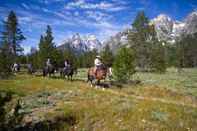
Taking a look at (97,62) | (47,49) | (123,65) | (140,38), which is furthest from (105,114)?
(140,38)

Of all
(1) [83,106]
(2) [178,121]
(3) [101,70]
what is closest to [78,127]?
(1) [83,106]

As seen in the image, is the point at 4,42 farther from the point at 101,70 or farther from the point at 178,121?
the point at 178,121

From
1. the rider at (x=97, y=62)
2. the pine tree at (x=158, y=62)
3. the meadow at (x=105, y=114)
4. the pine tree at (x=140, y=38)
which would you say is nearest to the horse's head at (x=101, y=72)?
the rider at (x=97, y=62)

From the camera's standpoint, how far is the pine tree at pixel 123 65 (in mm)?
36406

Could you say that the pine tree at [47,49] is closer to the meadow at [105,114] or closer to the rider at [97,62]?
the rider at [97,62]

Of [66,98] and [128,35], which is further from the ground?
[128,35]

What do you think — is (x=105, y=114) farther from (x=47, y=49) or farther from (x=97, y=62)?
(x=47, y=49)

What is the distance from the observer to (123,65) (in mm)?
36562

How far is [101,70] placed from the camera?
30.0 m

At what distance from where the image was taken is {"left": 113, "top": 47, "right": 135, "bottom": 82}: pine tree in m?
36.4

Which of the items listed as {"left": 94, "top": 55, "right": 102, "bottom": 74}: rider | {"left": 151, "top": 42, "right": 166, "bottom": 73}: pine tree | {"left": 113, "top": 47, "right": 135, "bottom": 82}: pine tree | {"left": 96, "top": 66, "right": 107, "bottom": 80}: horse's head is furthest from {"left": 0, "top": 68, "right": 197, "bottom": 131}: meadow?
{"left": 151, "top": 42, "right": 166, "bottom": 73}: pine tree

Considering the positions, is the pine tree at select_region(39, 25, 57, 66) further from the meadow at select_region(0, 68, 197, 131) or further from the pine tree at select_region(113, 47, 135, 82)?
the meadow at select_region(0, 68, 197, 131)

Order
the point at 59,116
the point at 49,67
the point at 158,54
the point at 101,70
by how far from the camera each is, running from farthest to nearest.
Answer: the point at 158,54 → the point at 49,67 → the point at 101,70 → the point at 59,116

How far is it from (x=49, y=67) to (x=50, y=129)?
26.6 metres
